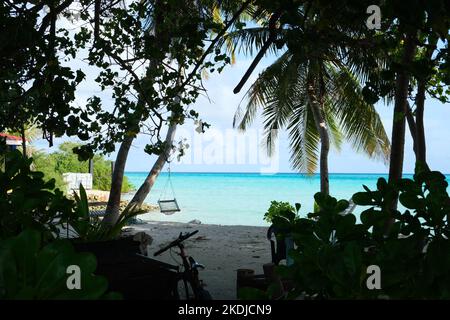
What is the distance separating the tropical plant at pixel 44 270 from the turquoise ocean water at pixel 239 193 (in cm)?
2248

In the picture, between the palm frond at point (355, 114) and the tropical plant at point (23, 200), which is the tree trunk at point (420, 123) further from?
the palm frond at point (355, 114)

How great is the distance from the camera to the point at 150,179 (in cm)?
1091

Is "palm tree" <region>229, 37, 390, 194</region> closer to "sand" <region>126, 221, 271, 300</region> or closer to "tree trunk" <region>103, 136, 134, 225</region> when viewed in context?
"sand" <region>126, 221, 271, 300</region>

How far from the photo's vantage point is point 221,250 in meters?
10.2

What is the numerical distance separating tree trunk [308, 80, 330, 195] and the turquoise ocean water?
11683 mm

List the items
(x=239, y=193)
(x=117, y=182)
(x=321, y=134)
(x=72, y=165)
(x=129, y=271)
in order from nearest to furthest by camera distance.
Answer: (x=129, y=271), (x=117, y=182), (x=321, y=134), (x=72, y=165), (x=239, y=193)

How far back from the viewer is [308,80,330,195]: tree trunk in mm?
12617

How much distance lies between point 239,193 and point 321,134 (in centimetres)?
4037

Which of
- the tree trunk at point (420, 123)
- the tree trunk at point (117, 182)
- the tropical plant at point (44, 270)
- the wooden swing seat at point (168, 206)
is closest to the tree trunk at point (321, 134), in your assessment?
the wooden swing seat at point (168, 206)

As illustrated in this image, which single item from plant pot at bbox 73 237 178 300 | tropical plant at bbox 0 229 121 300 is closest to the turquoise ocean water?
plant pot at bbox 73 237 178 300

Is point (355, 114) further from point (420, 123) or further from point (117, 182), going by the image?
point (420, 123)

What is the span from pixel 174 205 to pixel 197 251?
246cm

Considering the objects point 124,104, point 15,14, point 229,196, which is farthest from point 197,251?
point 229,196

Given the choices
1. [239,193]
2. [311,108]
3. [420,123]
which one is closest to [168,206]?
[311,108]
